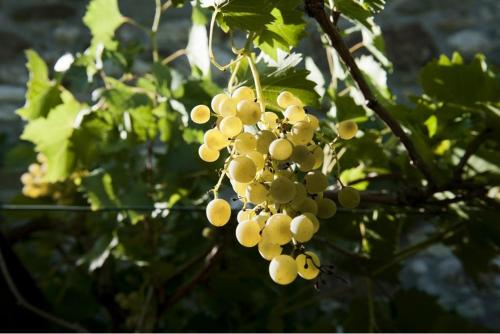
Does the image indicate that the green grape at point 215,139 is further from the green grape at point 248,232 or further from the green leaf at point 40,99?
the green leaf at point 40,99

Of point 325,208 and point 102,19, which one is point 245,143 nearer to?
point 325,208

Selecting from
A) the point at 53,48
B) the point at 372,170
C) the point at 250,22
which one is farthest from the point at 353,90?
the point at 53,48

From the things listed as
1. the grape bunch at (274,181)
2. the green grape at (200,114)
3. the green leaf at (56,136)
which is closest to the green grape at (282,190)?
Answer: the grape bunch at (274,181)

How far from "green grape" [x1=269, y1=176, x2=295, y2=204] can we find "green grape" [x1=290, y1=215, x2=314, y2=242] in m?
0.02

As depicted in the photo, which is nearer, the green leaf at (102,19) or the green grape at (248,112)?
the green grape at (248,112)

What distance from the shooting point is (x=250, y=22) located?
57cm

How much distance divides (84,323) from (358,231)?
2.42 ft

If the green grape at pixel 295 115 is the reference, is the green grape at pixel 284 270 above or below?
below

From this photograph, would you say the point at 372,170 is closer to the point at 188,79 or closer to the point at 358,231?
the point at 358,231

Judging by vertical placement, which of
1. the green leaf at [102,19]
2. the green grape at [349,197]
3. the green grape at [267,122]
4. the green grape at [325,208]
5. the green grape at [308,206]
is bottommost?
the green leaf at [102,19]

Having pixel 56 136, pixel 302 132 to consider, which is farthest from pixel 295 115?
pixel 56 136

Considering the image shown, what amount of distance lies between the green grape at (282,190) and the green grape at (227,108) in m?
0.07

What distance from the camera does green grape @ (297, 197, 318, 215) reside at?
0.50 m

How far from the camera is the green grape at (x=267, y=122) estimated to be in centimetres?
52
